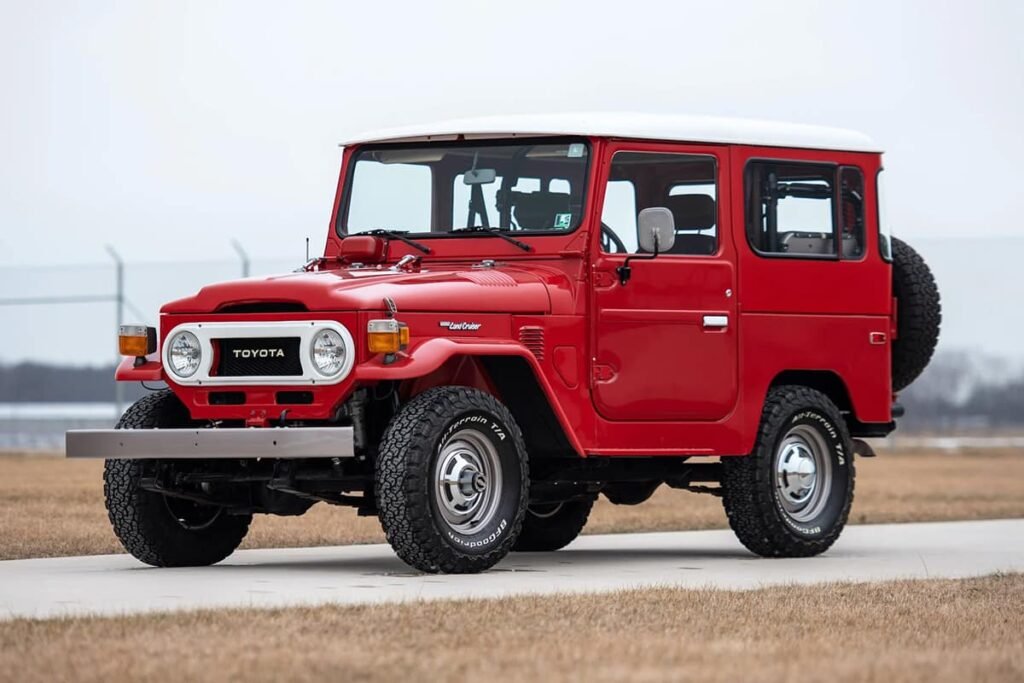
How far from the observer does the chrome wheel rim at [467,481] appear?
11672mm

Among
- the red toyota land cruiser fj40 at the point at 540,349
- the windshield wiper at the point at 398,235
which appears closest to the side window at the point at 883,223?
the red toyota land cruiser fj40 at the point at 540,349

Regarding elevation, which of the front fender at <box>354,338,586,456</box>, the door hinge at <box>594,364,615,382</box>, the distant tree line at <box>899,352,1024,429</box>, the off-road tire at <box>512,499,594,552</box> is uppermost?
the front fender at <box>354,338,586,456</box>

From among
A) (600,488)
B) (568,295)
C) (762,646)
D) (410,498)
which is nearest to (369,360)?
(410,498)

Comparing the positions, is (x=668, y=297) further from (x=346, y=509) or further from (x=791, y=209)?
(x=346, y=509)

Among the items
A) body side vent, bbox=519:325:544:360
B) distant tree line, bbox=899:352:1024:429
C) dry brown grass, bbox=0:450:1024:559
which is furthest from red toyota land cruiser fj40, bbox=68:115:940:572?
distant tree line, bbox=899:352:1024:429

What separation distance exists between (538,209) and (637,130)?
82cm

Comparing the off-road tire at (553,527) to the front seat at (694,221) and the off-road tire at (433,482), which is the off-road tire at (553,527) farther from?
the off-road tire at (433,482)

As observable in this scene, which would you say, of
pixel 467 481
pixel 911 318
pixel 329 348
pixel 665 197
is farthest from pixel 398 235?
pixel 911 318

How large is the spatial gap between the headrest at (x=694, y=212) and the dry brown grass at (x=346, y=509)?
3.45 meters

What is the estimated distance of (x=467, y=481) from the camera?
463 inches

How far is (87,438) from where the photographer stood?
11.9 metres

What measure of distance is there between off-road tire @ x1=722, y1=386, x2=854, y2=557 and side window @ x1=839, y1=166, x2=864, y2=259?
103 centimetres

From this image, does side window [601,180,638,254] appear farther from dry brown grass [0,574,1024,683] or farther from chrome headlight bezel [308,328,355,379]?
dry brown grass [0,574,1024,683]

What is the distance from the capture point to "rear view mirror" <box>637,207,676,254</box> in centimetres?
1290
